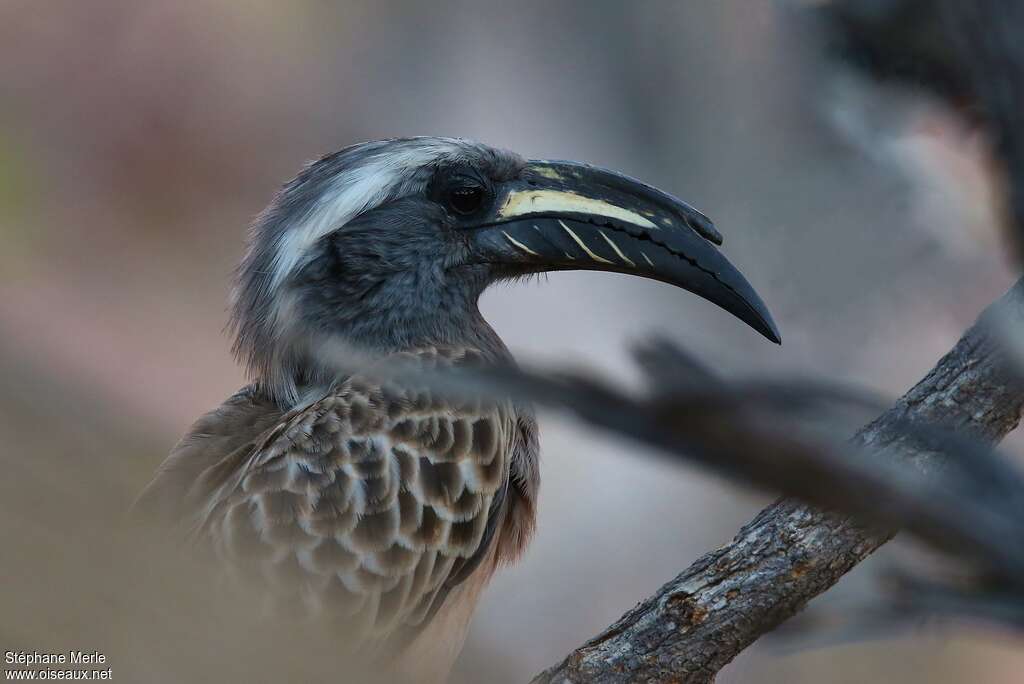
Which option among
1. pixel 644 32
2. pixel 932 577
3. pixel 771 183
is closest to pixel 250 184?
pixel 644 32

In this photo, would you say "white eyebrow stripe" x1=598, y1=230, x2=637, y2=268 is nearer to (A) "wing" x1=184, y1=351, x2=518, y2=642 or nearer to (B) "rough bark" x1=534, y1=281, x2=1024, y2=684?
(A) "wing" x1=184, y1=351, x2=518, y2=642

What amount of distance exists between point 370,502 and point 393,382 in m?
0.36

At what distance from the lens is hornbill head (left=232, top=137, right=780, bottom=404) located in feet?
12.5

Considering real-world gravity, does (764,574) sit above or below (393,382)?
below

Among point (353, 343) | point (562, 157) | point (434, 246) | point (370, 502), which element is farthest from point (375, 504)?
point (562, 157)

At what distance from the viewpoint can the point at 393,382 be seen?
343 cm

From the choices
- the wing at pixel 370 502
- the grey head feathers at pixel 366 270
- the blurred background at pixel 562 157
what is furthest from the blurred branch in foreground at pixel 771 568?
the grey head feathers at pixel 366 270

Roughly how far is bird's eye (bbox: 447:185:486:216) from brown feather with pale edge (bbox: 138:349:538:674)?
0.53 meters

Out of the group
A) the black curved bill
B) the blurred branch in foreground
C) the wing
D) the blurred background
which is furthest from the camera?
the blurred background

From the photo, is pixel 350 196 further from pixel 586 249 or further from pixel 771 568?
pixel 771 568

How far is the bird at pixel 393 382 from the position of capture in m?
3.42

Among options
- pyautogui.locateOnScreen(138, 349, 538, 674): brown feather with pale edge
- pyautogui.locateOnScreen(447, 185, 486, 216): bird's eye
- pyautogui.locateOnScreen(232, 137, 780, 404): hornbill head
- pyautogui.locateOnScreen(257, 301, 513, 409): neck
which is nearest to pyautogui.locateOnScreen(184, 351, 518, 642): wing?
pyautogui.locateOnScreen(138, 349, 538, 674): brown feather with pale edge

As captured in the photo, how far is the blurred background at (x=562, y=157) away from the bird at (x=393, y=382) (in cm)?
34

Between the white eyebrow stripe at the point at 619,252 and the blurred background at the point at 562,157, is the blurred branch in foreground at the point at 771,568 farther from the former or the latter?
the white eyebrow stripe at the point at 619,252
